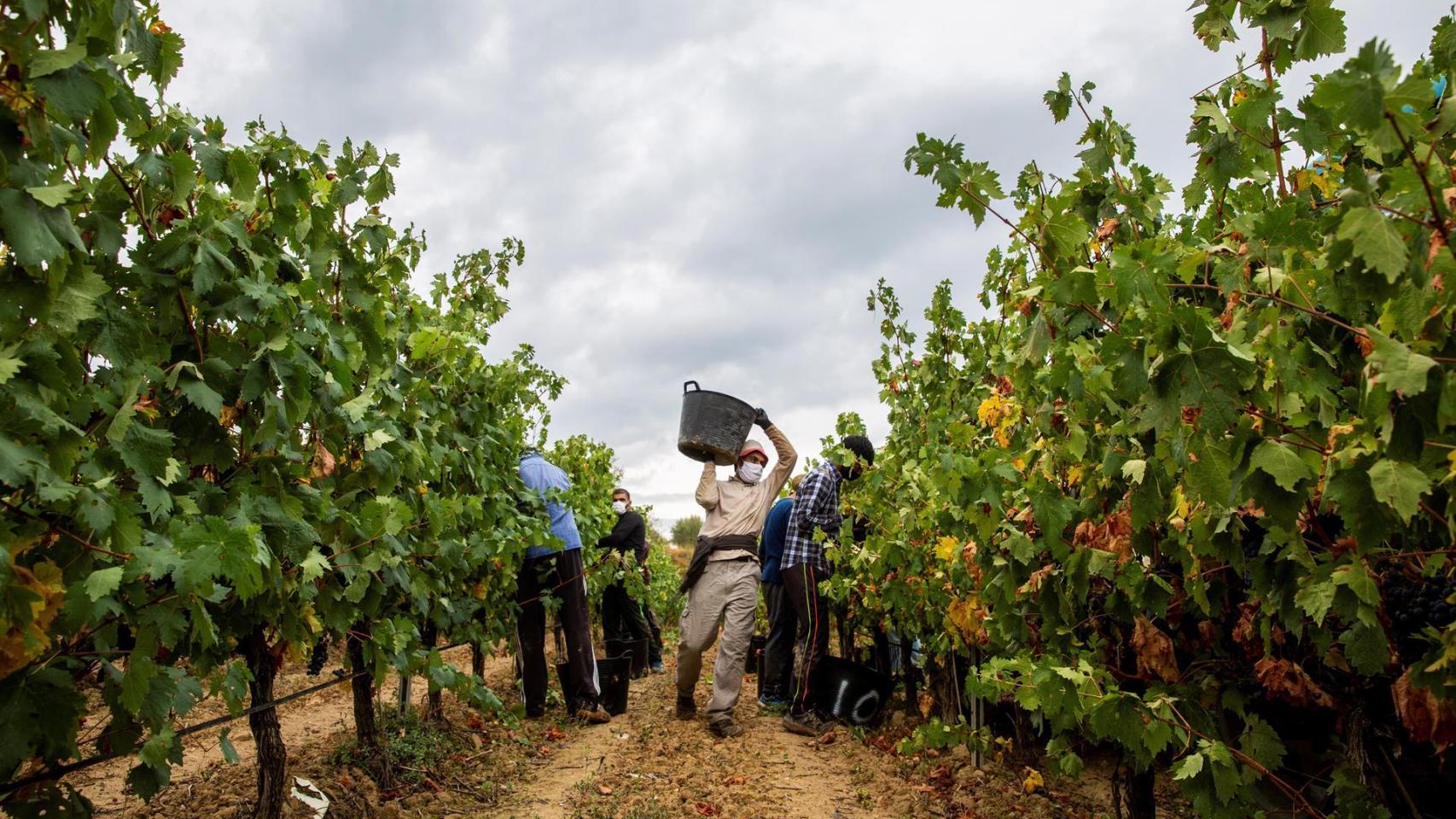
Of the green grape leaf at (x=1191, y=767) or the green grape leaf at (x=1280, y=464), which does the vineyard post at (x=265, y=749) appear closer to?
the green grape leaf at (x=1191, y=767)

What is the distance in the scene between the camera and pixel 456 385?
5.28m

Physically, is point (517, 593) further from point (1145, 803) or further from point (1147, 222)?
point (1147, 222)

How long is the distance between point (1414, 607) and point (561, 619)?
545 centimetres

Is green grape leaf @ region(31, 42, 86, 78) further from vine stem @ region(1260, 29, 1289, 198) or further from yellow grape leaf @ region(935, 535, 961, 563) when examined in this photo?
yellow grape leaf @ region(935, 535, 961, 563)

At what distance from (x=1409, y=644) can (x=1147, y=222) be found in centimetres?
135

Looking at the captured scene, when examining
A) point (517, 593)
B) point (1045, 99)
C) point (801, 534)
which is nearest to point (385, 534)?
point (1045, 99)

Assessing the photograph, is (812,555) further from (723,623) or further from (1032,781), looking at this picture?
(1032,781)

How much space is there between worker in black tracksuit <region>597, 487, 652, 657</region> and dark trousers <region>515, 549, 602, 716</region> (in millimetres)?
2367

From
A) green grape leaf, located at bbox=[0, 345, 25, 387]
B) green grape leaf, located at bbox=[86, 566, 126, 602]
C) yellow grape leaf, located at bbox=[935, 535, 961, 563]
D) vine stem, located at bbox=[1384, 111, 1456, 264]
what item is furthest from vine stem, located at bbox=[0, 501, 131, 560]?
yellow grape leaf, located at bbox=[935, 535, 961, 563]

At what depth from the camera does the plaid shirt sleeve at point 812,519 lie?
21.4 ft

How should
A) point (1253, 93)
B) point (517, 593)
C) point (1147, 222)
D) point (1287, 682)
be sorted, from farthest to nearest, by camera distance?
point (517, 593)
point (1147, 222)
point (1287, 682)
point (1253, 93)

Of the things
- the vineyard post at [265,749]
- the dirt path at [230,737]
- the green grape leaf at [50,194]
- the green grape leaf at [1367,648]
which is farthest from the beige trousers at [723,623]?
the green grape leaf at [50,194]

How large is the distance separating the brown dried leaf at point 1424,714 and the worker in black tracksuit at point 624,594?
745 cm

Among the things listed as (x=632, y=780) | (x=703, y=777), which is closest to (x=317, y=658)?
(x=632, y=780)
